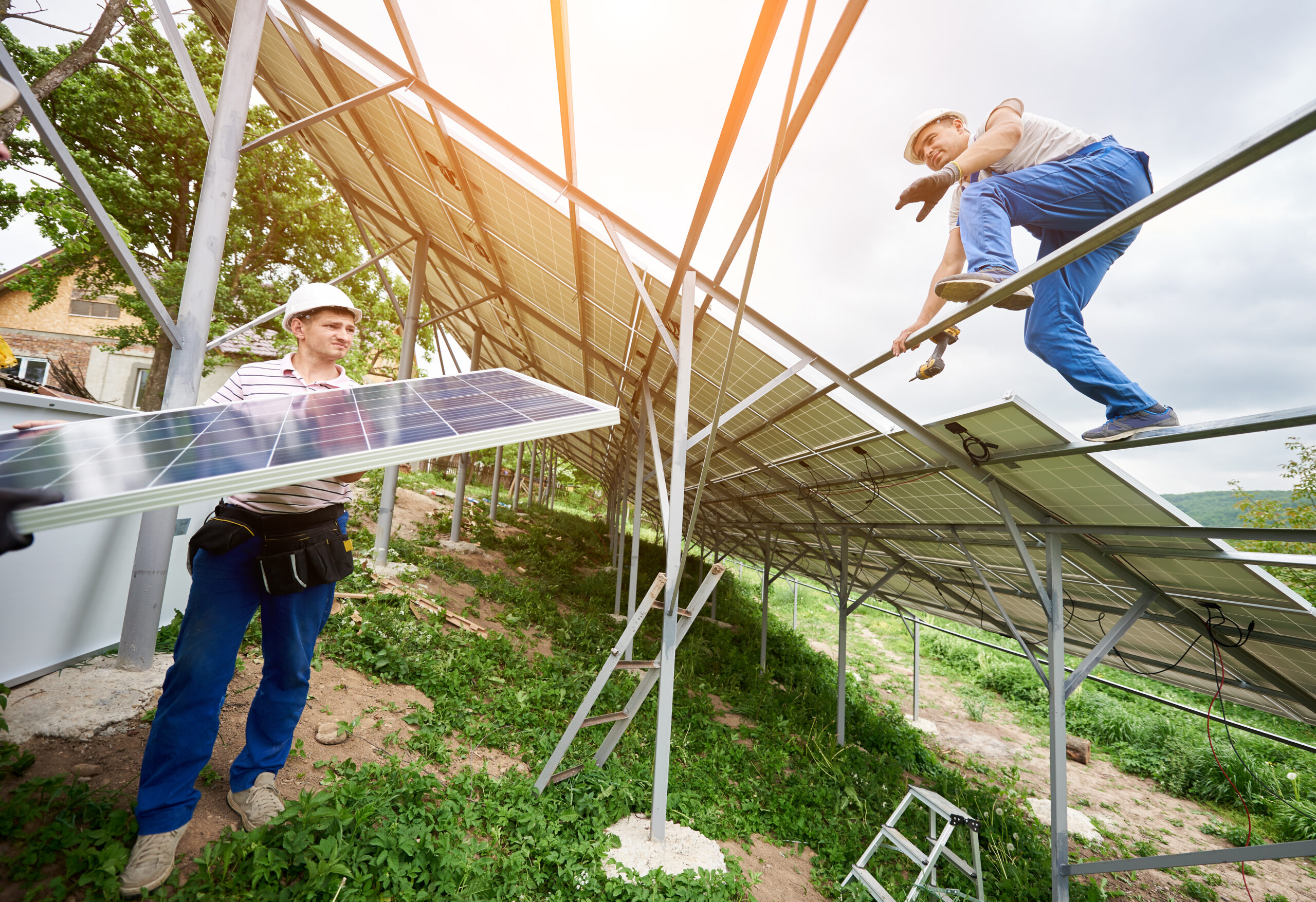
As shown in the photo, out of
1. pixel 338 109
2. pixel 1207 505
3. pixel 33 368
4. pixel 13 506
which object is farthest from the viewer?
pixel 1207 505

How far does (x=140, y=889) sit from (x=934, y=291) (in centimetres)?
458

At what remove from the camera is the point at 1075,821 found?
29.0ft

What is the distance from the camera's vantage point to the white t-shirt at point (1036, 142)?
2611mm

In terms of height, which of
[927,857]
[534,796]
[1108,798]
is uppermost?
[534,796]

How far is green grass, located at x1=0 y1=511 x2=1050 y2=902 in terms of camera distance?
243 cm

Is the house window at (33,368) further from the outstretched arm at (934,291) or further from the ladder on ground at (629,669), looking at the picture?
the outstretched arm at (934,291)

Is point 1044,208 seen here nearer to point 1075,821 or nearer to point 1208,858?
point 1208,858

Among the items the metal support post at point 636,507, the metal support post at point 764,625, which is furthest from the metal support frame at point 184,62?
the metal support post at point 764,625

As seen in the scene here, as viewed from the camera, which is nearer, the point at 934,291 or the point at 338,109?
the point at 934,291

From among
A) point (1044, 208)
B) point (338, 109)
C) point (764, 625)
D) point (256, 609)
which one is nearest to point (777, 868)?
point (256, 609)

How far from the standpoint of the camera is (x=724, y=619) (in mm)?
16359

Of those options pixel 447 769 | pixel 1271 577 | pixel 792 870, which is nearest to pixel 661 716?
pixel 447 769

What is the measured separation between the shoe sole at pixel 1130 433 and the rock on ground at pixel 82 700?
5.12 m

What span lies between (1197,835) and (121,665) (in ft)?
48.9
